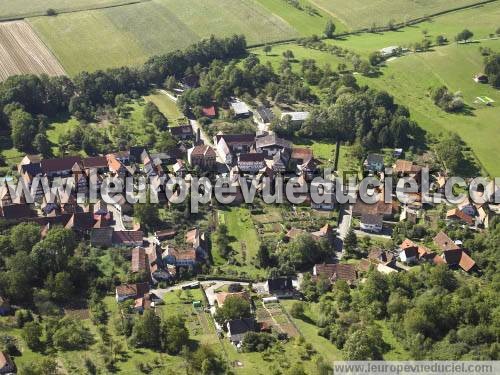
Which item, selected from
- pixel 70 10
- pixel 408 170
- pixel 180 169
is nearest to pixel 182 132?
pixel 180 169

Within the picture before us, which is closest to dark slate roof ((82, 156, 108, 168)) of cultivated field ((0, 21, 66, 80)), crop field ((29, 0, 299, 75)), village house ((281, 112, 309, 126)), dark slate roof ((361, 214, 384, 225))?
village house ((281, 112, 309, 126))

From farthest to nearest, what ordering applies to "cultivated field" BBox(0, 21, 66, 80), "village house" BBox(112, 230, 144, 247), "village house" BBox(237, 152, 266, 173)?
"cultivated field" BBox(0, 21, 66, 80) → "village house" BBox(237, 152, 266, 173) → "village house" BBox(112, 230, 144, 247)

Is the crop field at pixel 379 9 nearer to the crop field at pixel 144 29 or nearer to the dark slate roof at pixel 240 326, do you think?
the crop field at pixel 144 29

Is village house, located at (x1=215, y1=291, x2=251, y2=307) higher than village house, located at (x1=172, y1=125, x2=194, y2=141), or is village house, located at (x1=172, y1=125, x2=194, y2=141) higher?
village house, located at (x1=172, y1=125, x2=194, y2=141)

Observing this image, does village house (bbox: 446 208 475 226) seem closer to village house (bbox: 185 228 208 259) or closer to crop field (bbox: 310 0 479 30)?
village house (bbox: 185 228 208 259)

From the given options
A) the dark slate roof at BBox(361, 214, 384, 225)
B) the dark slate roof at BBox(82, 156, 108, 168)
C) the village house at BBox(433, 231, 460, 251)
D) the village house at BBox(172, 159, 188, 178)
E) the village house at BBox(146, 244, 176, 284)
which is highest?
the dark slate roof at BBox(82, 156, 108, 168)

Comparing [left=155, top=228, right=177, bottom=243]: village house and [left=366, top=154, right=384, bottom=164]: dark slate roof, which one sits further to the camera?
[left=366, top=154, right=384, bottom=164]: dark slate roof
